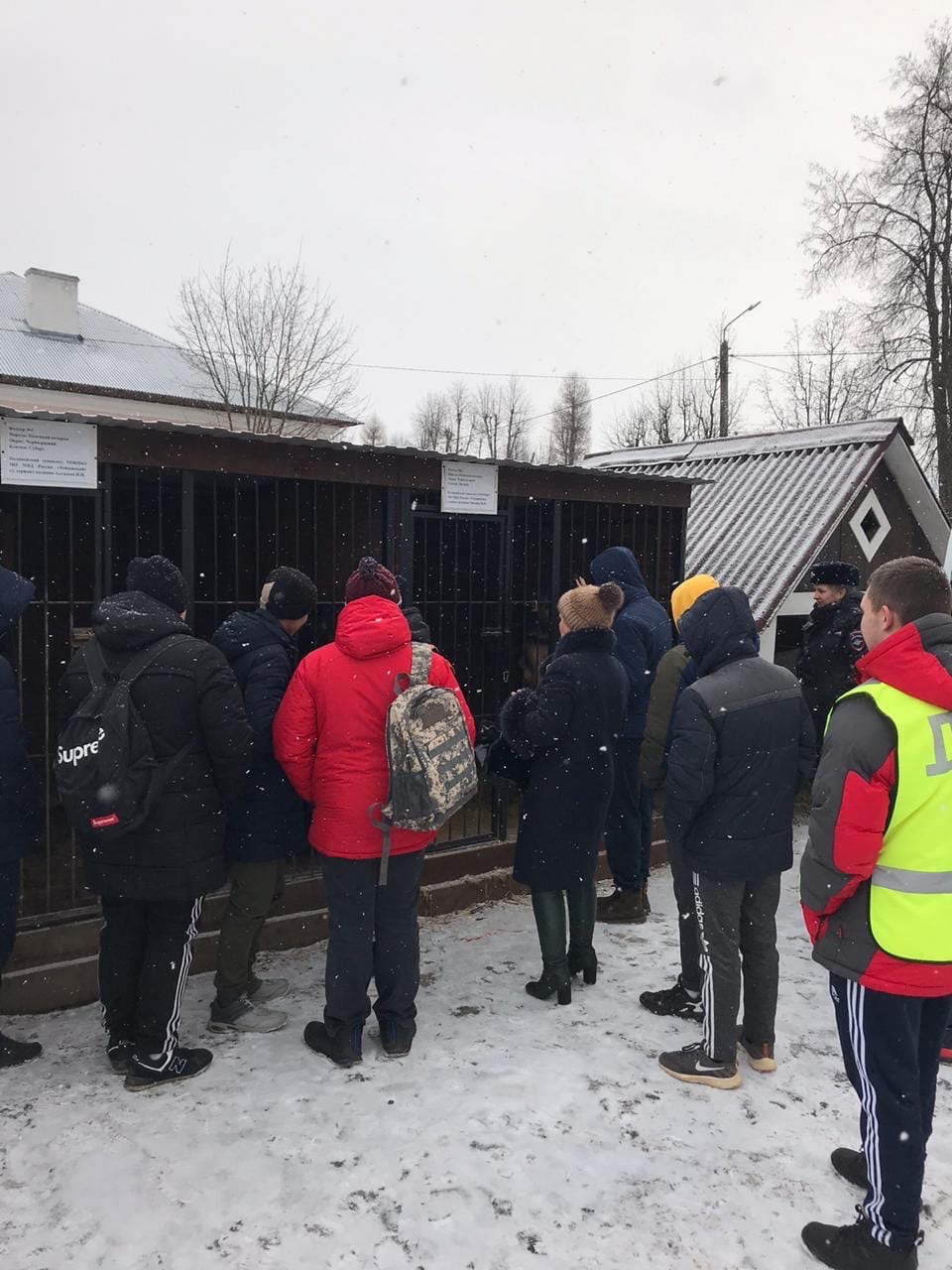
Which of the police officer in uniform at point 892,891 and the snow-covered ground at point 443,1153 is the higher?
the police officer in uniform at point 892,891

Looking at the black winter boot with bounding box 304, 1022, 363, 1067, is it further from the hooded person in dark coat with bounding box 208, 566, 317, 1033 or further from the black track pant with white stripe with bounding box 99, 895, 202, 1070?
the black track pant with white stripe with bounding box 99, 895, 202, 1070

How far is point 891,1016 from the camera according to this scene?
7.34 ft

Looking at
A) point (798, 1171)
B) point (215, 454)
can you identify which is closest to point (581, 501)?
point (215, 454)

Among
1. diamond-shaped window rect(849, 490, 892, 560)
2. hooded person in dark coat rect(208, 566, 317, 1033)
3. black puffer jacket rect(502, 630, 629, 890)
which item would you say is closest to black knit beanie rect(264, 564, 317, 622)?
hooded person in dark coat rect(208, 566, 317, 1033)

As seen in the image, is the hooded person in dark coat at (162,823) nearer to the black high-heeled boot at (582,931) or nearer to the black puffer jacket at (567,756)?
the black puffer jacket at (567,756)

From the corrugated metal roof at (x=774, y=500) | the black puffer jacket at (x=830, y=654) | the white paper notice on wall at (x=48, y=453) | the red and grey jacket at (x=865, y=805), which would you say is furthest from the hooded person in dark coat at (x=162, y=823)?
the corrugated metal roof at (x=774, y=500)

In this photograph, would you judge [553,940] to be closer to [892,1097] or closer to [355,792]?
[355,792]

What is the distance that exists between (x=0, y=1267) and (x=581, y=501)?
484 cm

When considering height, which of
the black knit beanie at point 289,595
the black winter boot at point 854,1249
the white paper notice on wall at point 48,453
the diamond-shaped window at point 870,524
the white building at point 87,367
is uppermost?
the white building at point 87,367

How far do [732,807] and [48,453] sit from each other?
327 cm

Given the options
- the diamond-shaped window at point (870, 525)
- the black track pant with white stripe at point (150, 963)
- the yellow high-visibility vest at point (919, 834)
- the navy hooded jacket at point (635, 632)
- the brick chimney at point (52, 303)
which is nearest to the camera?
the yellow high-visibility vest at point (919, 834)

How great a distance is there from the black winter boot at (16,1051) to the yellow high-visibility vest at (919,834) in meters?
3.15

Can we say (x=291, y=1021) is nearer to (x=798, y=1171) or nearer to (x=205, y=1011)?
(x=205, y=1011)

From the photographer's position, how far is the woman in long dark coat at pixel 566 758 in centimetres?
361
